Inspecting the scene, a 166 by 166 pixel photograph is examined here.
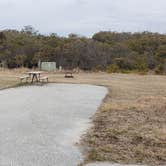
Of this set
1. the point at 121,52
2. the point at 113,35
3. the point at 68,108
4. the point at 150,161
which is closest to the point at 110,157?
the point at 150,161

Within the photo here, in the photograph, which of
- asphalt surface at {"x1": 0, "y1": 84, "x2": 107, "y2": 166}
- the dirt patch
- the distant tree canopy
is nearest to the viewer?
asphalt surface at {"x1": 0, "y1": 84, "x2": 107, "y2": 166}

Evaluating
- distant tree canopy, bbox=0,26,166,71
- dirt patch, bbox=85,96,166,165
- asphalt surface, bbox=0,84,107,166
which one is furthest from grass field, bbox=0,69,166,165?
distant tree canopy, bbox=0,26,166,71

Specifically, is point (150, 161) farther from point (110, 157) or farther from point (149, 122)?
point (149, 122)

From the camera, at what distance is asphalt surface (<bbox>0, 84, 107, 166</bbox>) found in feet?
17.7

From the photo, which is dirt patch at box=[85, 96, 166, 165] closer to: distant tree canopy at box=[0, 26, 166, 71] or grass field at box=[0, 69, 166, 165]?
grass field at box=[0, 69, 166, 165]

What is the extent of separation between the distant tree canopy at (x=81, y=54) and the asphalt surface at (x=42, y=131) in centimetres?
2531

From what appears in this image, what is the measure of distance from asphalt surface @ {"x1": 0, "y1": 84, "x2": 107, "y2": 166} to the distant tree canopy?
2531 centimetres

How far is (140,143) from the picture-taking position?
6477 millimetres

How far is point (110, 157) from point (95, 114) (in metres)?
4.23

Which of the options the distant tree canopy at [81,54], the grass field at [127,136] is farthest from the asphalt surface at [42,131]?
the distant tree canopy at [81,54]

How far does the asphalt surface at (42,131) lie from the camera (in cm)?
541

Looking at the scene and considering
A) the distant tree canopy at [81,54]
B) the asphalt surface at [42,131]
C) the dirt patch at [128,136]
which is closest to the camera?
the asphalt surface at [42,131]

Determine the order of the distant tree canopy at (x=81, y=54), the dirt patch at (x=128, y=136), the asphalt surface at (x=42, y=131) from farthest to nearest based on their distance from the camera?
the distant tree canopy at (x=81, y=54) < the dirt patch at (x=128, y=136) < the asphalt surface at (x=42, y=131)

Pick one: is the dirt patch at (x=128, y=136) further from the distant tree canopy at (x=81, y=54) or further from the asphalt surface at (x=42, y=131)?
the distant tree canopy at (x=81, y=54)
